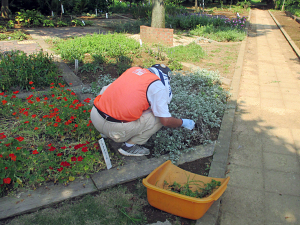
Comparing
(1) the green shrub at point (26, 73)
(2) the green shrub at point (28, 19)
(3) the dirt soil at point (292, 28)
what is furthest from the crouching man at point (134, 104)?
(2) the green shrub at point (28, 19)

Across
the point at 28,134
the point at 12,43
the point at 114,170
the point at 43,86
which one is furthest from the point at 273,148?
the point at 12,43

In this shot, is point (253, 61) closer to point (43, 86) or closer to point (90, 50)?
point (90, 50)

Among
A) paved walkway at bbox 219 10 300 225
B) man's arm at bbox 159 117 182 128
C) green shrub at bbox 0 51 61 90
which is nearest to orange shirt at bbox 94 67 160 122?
man's arm at bbox 159 117 182 128

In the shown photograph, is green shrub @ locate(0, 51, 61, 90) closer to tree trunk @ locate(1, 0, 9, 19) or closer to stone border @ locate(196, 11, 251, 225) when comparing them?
stone border @ locate(196, 11, 251, 225)

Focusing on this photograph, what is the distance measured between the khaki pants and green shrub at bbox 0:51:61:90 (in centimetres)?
239

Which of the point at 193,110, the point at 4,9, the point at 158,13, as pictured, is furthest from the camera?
the point at 4,9

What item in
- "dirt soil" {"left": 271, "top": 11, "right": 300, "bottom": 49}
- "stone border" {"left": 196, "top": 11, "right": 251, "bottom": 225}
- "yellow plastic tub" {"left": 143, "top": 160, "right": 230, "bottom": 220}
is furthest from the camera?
"dirt soil" {"left": 271, "top": 11, "right": 300, "bottom": 49}

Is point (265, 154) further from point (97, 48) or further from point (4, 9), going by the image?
point (4, 9)

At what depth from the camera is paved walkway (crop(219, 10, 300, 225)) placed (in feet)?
8.11

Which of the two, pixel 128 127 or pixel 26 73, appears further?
pixel 26 73

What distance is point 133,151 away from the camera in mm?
3072

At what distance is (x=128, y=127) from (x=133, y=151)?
0.44 m

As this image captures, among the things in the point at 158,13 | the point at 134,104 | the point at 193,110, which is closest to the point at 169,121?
the point at 134,104

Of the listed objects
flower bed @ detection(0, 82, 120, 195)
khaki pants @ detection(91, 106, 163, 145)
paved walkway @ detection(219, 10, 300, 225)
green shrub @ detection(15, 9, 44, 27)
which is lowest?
paved walkway @ detection(219, 10, 300, 225)
